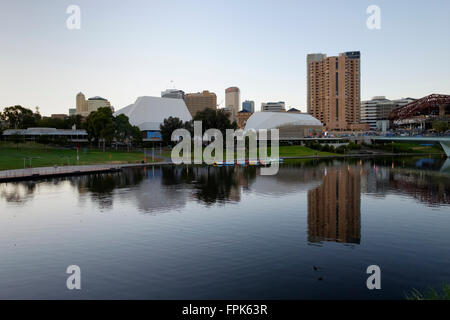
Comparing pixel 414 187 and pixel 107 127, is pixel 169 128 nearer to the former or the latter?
pixel 107 127

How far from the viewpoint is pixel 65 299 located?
63.9ft

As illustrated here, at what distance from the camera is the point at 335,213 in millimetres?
40188

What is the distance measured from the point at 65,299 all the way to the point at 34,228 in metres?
18.3

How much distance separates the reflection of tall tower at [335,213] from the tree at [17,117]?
570ft

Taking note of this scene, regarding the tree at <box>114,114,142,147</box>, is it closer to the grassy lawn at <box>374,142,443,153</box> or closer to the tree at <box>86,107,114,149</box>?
the tree at <box>86,107,114,149</box>

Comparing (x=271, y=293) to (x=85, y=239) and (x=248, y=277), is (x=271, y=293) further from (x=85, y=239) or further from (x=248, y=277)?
(x=85, y=239)

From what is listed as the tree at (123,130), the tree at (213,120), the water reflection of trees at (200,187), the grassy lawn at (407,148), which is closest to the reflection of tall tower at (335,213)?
the water reflection of trees at (200,187)

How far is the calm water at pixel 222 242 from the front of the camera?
2103 cm

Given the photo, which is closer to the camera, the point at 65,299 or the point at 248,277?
the point at 65,299

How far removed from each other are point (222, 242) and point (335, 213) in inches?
636

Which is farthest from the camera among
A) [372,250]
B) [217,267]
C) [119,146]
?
[119,146]

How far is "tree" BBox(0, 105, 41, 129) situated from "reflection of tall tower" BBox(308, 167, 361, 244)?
570ft

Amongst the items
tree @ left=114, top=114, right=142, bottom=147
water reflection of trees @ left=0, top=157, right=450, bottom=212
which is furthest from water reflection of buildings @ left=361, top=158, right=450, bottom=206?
tree @ left=114, top=114, right=142, bottom=147

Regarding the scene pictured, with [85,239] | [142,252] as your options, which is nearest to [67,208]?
[85,239]
